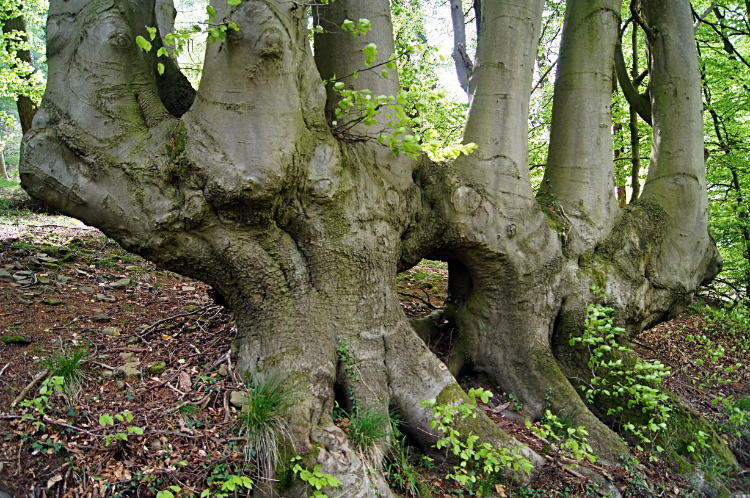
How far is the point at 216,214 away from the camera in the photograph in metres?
A: 3.05

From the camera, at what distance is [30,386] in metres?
2.77

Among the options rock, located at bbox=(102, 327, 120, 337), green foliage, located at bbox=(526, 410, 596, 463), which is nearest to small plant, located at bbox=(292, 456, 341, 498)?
green foliage, located at bbox=(526, 410, 596, 463)

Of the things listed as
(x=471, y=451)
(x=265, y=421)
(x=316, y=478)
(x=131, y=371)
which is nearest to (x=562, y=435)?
(x=471, y=451)

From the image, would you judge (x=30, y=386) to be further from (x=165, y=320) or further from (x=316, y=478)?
(x=316, y=478)

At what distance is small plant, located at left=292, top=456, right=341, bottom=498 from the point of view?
8.09ft

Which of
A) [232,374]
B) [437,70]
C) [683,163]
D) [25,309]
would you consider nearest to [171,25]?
[25,309]

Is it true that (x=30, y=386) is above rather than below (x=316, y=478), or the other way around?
above

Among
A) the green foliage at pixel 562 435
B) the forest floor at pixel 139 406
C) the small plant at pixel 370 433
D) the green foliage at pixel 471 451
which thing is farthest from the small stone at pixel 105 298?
the green foliage at pixel 562 435

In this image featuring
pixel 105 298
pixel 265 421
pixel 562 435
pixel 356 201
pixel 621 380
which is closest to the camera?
pixel 265 421

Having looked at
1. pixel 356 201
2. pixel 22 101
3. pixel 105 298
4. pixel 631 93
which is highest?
pixel 22 101

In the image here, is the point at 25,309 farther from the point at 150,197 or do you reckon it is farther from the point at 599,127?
the point at 599,127

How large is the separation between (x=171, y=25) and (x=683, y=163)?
511cm

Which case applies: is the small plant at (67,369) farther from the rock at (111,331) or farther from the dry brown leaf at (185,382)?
the rock at (111,331)

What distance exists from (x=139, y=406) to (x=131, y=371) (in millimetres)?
411
